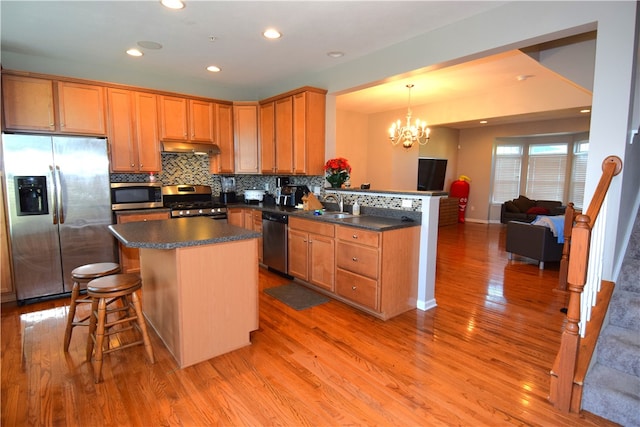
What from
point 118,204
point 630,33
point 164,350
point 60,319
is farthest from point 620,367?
point 118,204

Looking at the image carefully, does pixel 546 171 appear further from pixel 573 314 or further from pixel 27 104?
pixel 27 104

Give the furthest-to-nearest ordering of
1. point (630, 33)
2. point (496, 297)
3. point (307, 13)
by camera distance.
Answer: point (496, 297) < point (307, 13) < point (630, 33)

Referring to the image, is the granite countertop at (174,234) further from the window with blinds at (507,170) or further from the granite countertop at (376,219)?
the window with blinds at (507,170)

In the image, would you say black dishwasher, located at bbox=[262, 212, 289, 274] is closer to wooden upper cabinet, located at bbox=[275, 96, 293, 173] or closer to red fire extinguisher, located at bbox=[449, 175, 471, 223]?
wooden upper cabinet, located at bbox=[275, 96, 293, 173]

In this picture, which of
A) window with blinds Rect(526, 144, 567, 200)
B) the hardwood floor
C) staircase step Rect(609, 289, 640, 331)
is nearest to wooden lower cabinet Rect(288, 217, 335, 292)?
the hardwood floor

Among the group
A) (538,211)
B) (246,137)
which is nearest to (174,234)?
(246,137)

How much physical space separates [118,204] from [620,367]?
4.82 metres

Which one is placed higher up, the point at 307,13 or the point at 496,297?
the point at 307,13

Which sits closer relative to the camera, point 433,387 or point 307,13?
point 433,387

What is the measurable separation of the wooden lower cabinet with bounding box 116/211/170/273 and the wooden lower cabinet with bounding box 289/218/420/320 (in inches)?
89.5

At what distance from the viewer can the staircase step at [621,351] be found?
193 cm

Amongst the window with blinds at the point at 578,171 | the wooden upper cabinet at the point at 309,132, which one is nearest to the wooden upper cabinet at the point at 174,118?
the wooden upper cabinet at the point at 309,132

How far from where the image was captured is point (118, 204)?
399cm

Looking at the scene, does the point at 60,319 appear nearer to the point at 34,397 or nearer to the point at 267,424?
the point at 34,397
